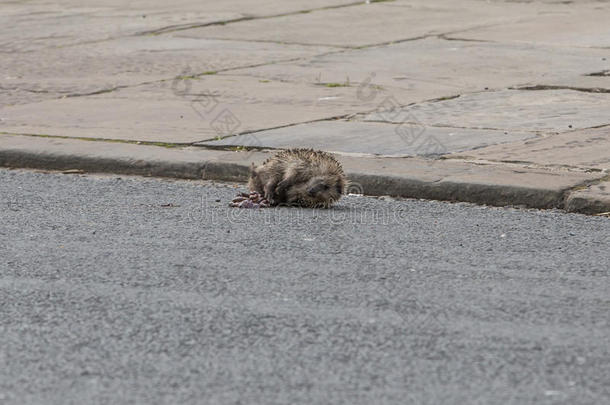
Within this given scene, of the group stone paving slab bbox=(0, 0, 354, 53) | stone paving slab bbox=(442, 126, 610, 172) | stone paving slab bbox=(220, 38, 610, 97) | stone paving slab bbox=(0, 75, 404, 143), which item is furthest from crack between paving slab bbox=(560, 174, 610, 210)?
stone paving slab bbox=(0, 0, 354, 53)

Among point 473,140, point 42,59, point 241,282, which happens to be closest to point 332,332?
point 241,282

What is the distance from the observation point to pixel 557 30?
14.4 metres

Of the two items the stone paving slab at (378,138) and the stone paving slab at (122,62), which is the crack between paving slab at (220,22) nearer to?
the stone paving slab at (122,62)

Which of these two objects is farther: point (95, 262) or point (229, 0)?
point (229, 0)

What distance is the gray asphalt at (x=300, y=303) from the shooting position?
4.39 m

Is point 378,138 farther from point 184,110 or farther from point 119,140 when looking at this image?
A: point 184,110

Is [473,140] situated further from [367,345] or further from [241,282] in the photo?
[367,345]

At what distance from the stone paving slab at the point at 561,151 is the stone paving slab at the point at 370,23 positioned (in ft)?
17.3

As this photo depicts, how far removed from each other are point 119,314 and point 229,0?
13.1 meters

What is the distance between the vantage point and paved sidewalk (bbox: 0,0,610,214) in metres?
7.98

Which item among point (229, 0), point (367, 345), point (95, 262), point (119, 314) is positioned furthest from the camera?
point (229, 0)

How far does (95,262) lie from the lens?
6.04m

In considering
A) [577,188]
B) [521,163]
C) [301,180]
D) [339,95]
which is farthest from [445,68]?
[301,180]

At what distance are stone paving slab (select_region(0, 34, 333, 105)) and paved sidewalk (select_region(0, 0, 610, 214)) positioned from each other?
0.10ft
